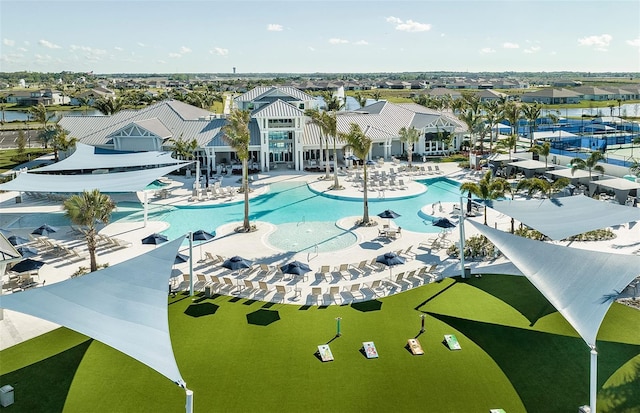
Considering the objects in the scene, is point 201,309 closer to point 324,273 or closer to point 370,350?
point 324,273

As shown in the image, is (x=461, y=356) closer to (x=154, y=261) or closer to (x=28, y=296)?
(x=154, y=261)

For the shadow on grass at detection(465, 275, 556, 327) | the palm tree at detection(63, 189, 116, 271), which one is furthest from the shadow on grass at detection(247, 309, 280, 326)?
the shadow on grass at detection(465, 275, 556, 327)

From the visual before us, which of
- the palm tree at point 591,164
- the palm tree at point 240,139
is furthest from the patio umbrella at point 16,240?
the palm tree at point 591,164

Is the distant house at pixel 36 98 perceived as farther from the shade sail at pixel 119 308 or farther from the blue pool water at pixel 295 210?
the shade sail at pixel 119 308

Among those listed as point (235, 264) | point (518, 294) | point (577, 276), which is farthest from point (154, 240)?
point (577, 276)

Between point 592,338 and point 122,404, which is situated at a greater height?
point 592,338

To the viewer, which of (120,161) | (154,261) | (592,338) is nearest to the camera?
(592,338)

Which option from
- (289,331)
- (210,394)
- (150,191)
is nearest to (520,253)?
(289,331)
